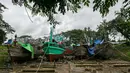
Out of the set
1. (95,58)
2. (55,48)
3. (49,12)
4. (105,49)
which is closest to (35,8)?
(49,12)

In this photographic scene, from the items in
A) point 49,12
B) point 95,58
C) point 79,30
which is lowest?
point 95,58

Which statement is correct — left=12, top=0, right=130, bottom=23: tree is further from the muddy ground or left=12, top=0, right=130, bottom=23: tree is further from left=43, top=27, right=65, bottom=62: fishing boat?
left=43, top=27, right=65, bottom=62: fishing boat

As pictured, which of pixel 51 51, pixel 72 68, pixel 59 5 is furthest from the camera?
pixel 51 51

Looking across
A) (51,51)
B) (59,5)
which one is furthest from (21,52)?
(59,5)

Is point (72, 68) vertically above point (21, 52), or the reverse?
point (21, 52)

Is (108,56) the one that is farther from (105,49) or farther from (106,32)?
(106,32)

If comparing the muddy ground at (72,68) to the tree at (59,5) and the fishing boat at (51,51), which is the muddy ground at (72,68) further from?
the tree at (59,5)

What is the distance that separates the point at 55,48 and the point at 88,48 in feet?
15.0

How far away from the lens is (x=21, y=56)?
16828mm

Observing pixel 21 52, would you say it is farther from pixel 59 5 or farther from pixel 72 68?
pixel 59 5

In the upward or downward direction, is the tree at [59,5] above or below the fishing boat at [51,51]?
above

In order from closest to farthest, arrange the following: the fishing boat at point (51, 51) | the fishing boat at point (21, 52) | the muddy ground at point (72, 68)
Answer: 1. the muddy ground at point (72, 68)
2. the fishing boat at point (21, 52)
3. the fishing boat at point (51, 51)

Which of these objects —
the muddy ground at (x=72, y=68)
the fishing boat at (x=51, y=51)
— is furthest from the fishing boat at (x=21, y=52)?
the muddy ground at (x=72, y=68)

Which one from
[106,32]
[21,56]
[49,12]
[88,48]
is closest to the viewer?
[49,12]
